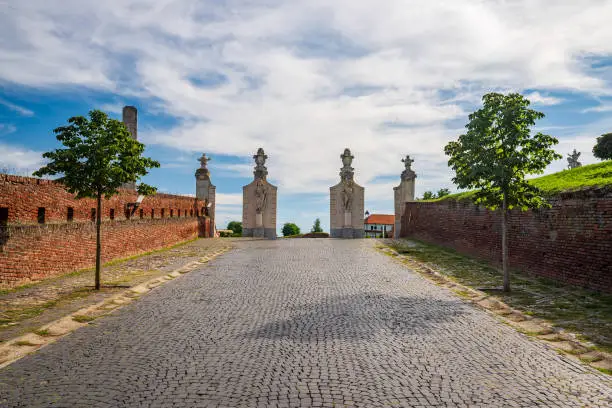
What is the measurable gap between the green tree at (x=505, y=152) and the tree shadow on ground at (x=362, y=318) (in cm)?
290

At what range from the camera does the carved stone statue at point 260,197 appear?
108 ft

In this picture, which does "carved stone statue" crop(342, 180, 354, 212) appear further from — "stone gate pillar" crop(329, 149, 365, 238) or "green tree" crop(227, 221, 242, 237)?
"green tree" crop(227, 221, 242, 237)

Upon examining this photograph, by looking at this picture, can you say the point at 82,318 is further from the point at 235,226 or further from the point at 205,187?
the point at 235,226

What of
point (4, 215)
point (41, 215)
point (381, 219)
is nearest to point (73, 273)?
point (41, 215)

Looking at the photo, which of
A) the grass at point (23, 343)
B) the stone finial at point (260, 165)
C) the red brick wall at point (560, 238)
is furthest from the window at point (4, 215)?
the stone finial at point (260, 165)

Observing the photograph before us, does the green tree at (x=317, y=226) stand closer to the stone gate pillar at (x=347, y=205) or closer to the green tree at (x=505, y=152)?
the stone gate pillar at (x=347, y=205)

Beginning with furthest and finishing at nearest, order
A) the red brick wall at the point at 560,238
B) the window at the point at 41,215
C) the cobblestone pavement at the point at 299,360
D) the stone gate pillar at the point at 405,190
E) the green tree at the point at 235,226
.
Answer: the green tree at the point at 235,226, the stone gate pillar at the point at 405,190, the window at the point at 41,215, the red brick wall at the point at 560,238, the cobblestone pavement at the point at 299,360

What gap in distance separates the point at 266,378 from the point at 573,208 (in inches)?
389

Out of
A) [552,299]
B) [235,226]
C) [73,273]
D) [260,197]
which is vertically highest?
[260,197]

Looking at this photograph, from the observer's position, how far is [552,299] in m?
10.1

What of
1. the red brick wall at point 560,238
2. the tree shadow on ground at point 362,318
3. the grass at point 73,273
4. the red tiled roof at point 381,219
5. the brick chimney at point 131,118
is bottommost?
the tree shadow on ground at point 362,318

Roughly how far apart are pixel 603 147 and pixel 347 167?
609 inches

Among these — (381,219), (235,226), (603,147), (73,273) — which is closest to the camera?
(73,273)

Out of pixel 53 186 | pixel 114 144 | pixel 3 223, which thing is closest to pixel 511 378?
pixel 114 144
